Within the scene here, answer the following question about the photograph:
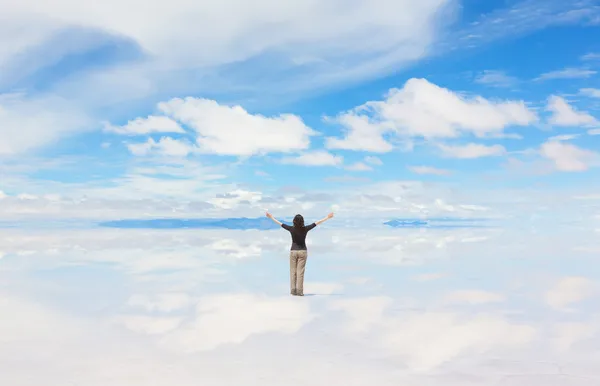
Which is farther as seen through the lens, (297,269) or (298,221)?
(297,269)

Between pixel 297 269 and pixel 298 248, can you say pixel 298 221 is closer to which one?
pixel 298 248

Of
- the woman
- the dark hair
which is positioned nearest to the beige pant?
the woman

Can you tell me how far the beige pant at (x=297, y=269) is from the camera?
18281mm

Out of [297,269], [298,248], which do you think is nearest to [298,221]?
[298,248]

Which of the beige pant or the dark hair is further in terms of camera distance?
the beige pant

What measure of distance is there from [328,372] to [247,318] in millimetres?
5152

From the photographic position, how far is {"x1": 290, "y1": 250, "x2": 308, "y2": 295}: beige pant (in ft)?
60.0

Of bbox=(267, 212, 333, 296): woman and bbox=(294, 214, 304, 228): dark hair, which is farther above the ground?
bbox=(294, 214, 304, 228): dark hair

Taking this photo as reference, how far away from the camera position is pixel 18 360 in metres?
11.2

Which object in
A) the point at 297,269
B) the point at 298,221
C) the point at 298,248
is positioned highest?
the point at 298,221

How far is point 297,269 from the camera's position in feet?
60.5

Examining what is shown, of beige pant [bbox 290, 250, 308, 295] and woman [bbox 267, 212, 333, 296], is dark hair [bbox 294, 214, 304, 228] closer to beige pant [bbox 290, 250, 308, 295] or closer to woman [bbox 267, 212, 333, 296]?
woman [bbox 267, 212, 333, 296]

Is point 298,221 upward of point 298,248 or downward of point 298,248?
upward

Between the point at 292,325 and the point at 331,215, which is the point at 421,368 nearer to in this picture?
the point at 292,325
